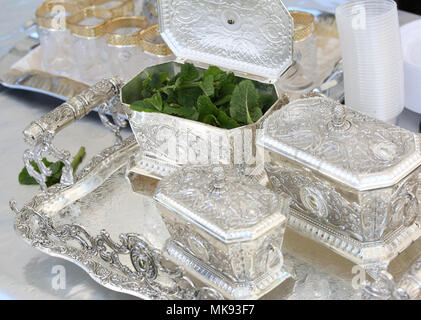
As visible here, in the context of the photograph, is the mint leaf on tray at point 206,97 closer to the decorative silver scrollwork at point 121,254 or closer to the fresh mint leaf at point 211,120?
the fresh mint leaf at point 211,120

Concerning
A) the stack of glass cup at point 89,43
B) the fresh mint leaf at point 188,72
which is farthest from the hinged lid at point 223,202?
the stack of glass cup at point 89,43

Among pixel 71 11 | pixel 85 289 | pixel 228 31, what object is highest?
pixel 228 31

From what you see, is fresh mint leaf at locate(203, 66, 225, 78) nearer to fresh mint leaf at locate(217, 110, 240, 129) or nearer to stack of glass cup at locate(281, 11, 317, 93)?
fresh mint leaf at locate(217, 110, 240, 129)

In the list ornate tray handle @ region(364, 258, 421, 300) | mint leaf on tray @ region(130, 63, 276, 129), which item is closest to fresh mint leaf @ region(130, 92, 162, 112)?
mint leaf on tray @ region(130, 63, 276, 129)

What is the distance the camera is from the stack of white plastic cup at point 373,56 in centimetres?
103

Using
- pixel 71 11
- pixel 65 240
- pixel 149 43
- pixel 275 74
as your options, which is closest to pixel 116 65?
pixel 149 43

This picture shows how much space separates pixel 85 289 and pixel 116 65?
61cm

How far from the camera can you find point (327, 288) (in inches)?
33.6

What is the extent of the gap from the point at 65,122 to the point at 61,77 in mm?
383

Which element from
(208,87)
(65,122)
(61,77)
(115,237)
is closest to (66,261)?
(115,237)

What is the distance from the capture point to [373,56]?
104 centimetres

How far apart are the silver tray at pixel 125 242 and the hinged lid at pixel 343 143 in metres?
0.12
